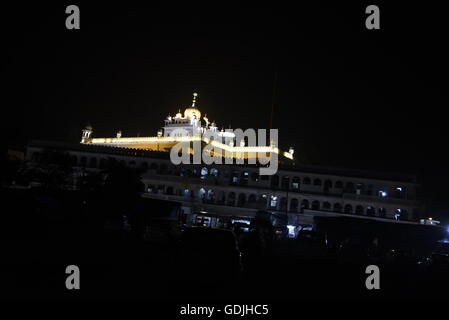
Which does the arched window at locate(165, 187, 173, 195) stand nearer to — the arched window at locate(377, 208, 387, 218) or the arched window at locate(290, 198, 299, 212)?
the arched window at locate(290, 198, 299, 212)

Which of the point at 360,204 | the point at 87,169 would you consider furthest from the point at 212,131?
the point at 360,204

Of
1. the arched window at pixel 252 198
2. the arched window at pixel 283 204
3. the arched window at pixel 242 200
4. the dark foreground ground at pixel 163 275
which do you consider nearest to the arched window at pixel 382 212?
the arched window at pixel 283 204

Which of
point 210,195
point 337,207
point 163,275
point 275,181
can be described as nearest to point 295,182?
point 275,181

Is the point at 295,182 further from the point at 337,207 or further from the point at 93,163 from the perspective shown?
the point at 93,163

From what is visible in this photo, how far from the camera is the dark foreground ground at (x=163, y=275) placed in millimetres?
10297

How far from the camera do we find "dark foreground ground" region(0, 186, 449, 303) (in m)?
10.3

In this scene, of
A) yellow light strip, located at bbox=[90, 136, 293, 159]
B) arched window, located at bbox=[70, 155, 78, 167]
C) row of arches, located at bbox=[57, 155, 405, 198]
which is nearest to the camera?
arched window, located at bbox=[70, 155, 78, 167]

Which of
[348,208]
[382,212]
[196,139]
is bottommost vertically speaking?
[382,212]

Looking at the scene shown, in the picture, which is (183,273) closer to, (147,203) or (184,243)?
(184,243)

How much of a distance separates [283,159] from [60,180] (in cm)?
4702

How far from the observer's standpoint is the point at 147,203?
3825cm

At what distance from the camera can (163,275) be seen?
13.3 m

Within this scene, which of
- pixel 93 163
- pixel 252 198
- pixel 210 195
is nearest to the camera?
pixel 252 198

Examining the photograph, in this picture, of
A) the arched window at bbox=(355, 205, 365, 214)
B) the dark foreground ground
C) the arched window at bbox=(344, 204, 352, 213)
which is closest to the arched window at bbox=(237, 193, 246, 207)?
the arched window at bbox=(344, 204, 352, 213)
